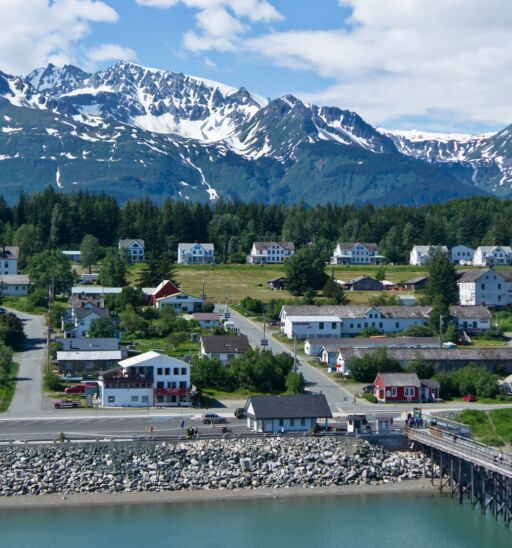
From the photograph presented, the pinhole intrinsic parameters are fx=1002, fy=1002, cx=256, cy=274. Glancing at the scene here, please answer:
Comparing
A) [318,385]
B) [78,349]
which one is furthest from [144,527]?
[78,349]

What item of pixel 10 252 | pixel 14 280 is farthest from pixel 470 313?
pixel 10 252

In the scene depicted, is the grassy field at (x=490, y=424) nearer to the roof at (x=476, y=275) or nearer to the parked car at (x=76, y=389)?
the parked car at (x=76, y=389)

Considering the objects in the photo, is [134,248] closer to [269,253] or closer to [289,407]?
[269,253]

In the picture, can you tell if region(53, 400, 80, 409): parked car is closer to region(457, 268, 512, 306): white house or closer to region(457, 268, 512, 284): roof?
region(457, 268, 512, 306): white house

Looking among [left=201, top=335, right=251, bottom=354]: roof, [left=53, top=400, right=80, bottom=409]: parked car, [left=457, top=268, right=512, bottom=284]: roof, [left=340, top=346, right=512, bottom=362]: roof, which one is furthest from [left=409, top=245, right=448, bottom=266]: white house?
[left=53, top=400, right=80, bottom=409]: parked car

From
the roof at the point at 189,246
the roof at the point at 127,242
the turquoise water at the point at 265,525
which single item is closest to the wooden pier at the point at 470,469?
the turquoise water at the point at 265,525

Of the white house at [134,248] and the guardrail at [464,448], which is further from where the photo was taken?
the white house at [134,248]

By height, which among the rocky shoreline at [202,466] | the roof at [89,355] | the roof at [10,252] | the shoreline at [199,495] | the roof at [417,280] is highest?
the roof at [10,252]
